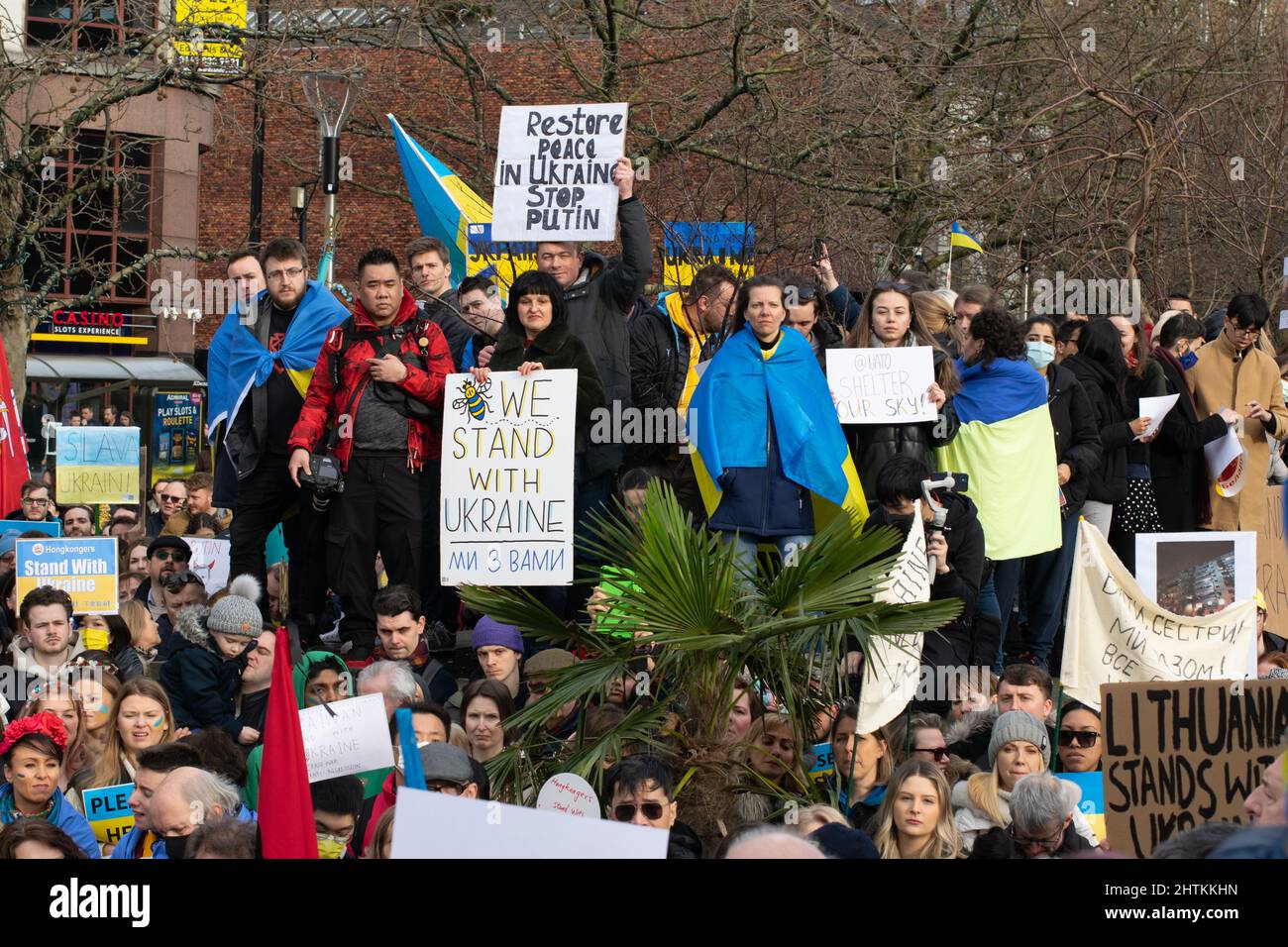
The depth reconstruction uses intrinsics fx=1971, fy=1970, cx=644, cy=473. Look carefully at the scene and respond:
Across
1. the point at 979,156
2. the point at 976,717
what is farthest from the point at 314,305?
the point at 979,156

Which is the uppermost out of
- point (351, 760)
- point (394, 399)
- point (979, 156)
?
point (979, 156)

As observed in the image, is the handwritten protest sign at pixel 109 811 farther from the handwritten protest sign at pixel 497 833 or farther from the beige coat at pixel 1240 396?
the beige coat at pixel 1240 396

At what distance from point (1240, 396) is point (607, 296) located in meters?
3.68

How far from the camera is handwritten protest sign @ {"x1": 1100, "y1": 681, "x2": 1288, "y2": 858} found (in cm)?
634

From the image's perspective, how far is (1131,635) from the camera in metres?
8.20

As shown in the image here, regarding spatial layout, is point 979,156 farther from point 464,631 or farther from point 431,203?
point 464,631

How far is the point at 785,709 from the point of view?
715 cm

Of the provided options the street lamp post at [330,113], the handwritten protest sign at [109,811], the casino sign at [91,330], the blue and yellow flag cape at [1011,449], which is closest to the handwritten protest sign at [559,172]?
the blue and yellow flag cape at [1011,449]

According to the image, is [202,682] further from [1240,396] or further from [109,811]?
[1240,396]

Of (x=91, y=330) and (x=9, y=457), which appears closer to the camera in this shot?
(x=9, y=457)

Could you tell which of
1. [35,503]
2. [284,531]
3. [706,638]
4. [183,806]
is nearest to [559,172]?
[284,531]

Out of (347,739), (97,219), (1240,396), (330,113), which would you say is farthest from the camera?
(97,219)

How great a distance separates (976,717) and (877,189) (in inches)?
326

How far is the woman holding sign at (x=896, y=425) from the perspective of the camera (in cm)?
941
